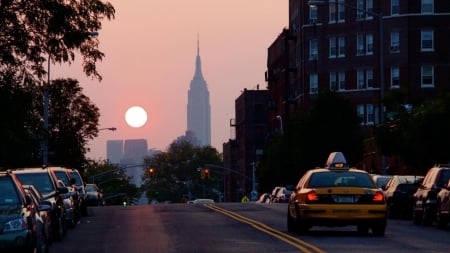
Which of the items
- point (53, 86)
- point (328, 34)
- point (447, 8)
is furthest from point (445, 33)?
point (53, 86)

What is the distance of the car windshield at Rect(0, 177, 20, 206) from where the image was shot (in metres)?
20.4

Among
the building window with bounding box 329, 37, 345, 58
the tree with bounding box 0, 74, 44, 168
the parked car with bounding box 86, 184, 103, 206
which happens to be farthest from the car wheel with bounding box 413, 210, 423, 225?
the building window with bounding box 329, 37, 345, 58

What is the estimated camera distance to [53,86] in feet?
108

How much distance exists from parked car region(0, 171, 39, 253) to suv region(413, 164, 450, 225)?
16836 millimetres

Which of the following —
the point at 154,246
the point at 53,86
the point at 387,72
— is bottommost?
the point at 154,246

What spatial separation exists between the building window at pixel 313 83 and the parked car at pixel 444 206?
79.0 meters

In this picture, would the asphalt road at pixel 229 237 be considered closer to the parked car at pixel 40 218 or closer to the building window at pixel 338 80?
the parked car at pixel 40 218

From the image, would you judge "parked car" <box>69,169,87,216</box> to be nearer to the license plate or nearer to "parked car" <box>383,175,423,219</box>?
"parked car" <box>383,175,423,219</box>

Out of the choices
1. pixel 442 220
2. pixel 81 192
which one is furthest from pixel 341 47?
pixel 442 220

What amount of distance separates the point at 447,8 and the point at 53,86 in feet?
Answer: 245

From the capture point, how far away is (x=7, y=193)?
20.7 meters

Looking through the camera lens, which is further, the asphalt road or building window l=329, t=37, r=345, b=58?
building window l=329, t=37, r=345, b=58

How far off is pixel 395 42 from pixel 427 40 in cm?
248

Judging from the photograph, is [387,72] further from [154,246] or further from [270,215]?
[154,246]
